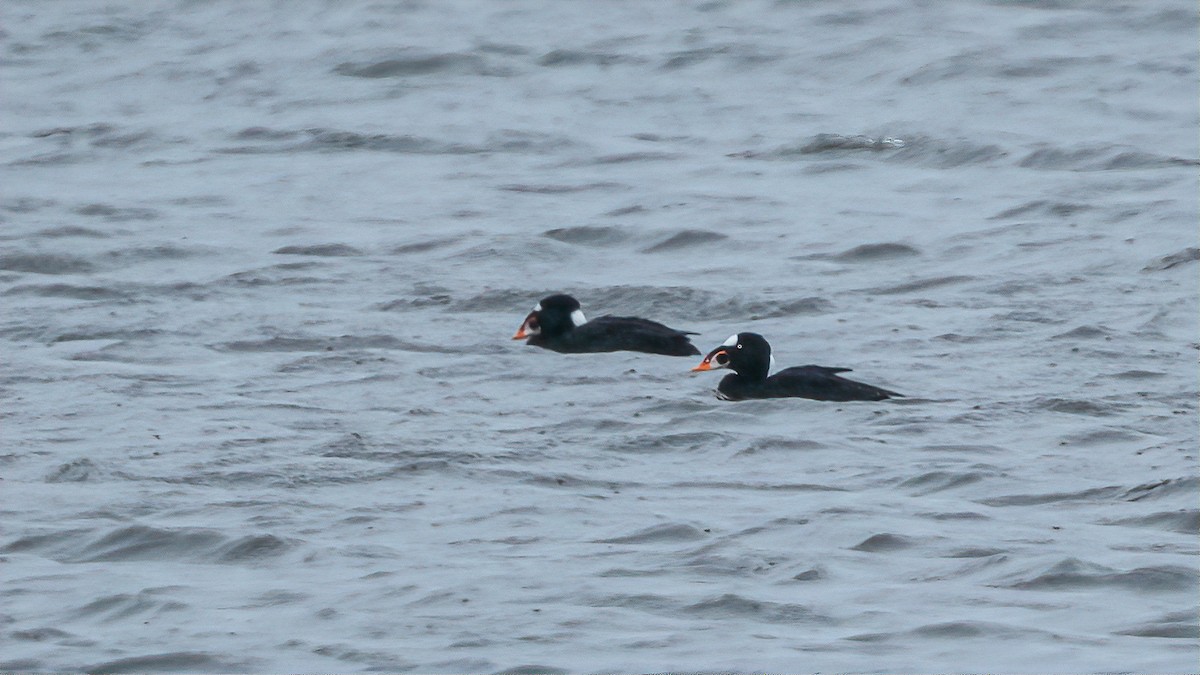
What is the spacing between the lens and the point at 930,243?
51.9 feet

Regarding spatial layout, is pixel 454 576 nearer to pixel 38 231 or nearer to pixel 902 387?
pixel 902 387

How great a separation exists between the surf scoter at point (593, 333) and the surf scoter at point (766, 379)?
471 millimetres

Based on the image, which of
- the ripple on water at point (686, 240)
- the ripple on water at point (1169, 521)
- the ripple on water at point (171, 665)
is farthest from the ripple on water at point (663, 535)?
the ripple on water at point (686, 240)

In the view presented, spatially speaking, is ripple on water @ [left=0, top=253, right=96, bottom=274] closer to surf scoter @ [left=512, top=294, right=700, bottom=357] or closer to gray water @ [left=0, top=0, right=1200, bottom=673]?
gray water @ [left=0, top=0, right=1200, bottom=673]

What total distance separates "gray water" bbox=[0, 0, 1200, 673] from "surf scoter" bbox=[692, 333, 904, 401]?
4.5 inches

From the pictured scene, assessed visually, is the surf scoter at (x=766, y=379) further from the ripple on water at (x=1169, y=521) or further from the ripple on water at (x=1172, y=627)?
the ripple on water at (x=1172, y=627)

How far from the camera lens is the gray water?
8539 millimetres

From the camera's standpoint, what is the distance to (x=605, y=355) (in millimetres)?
13352

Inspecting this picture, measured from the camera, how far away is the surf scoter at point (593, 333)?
13203mm

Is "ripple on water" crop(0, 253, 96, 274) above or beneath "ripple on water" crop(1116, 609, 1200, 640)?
beneath

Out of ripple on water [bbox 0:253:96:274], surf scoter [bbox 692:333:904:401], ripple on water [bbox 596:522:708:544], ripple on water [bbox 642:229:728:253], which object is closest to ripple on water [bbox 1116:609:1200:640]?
ripple on water [bbox 596:522:708:544]

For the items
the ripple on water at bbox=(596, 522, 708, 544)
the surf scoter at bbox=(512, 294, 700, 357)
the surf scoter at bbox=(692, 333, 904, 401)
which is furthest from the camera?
the surf scoter at bbox=(512, 294, 700, 357)

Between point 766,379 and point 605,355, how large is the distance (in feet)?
4.29

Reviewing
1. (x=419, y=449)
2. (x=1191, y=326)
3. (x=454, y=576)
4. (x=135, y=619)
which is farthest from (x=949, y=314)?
(x=135, y=619)
